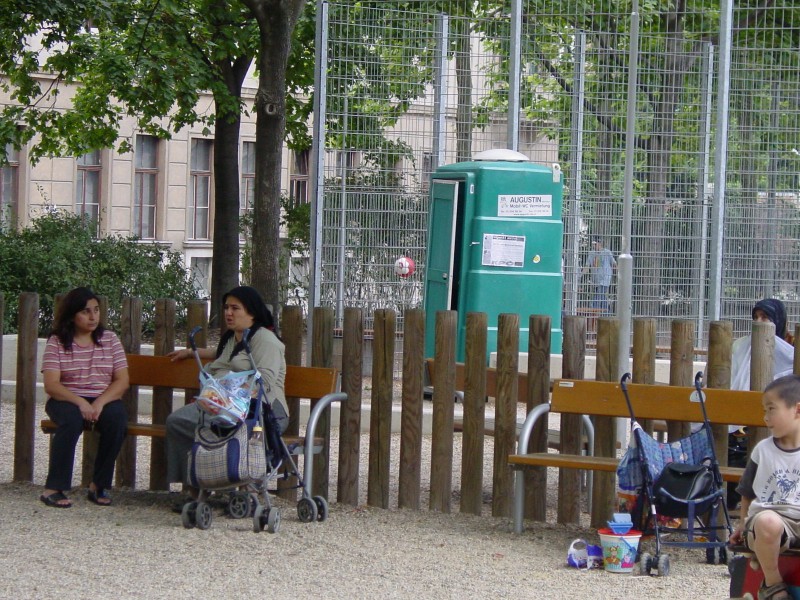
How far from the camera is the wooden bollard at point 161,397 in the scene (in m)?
8.34

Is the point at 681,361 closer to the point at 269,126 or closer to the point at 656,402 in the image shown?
the point at 656,402

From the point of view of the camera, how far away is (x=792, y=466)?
208 inches

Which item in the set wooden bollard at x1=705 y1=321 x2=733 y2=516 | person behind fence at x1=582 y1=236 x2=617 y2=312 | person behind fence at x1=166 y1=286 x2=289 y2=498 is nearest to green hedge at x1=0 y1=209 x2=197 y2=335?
person behind fence at x1=582 y1=236 x2=617 y2=312

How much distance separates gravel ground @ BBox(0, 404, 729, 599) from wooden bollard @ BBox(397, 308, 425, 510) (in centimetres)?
15

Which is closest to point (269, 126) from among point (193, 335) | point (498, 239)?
point (498, 239)

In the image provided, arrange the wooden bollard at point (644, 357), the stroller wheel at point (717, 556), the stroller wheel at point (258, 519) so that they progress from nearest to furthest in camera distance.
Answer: the stroller wheel at point (717, 556) < the stroller wheel at point (258, 519) < the wooden bollard at point (644, 357)

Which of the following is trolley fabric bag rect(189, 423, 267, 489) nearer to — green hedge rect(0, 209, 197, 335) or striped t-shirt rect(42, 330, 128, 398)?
striped t-shirt rect(42, 330, 128, 398)

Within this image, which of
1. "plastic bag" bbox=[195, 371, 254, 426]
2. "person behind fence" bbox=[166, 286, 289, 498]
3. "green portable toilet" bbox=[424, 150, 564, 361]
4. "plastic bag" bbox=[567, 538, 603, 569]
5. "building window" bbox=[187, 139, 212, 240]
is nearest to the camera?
"plastic bag" bbox=[567, 538, 603, 569]

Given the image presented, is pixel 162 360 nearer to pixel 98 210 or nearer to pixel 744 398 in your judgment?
pixel 744 398

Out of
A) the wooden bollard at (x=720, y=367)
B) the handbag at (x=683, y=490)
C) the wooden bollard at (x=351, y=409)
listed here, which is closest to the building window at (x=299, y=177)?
the wooden bollard at (x=351, y=409)

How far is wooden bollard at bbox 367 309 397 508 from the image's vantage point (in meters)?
7.87

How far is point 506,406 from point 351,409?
95 cm

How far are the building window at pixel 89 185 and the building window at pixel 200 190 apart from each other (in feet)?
7.97

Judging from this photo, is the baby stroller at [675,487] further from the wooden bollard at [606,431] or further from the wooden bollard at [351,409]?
the wooden bollard at [351,409]
